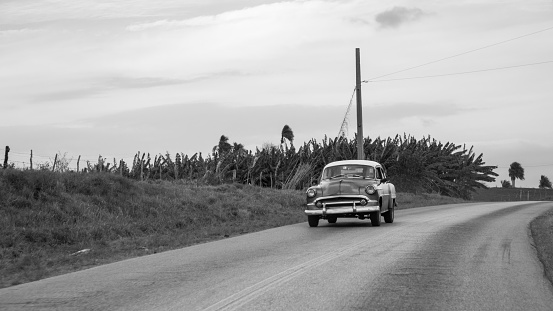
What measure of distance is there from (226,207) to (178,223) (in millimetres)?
4944

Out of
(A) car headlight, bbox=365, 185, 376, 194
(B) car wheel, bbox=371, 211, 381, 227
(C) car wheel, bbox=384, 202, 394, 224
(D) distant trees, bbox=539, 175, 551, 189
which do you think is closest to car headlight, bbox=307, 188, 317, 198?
(A) car headlight, bbox=365, 185, 376, 194

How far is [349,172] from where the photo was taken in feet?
71.6

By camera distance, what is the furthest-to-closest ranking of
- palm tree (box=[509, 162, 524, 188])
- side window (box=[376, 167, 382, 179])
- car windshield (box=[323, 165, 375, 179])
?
palm tree (box=[509, 162, 524, 188]) < side window (box=[376, 167, 382, 179]) < car windshield (box=[323, 165, 375, 179])

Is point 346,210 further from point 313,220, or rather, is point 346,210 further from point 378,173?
point 378,173

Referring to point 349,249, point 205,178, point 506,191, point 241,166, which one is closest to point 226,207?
point 205,178

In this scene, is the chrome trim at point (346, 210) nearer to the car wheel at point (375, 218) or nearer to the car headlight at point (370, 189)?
the car wheel at point (375, 218)

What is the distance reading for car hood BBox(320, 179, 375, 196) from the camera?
806 inches

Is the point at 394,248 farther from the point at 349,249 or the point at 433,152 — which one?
the point at 433,152

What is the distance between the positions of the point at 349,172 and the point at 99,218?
23.6 feet

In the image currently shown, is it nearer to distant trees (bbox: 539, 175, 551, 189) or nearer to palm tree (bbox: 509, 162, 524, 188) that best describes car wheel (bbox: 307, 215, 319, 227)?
distant trees (bbox: 539, 175, 551, 189)

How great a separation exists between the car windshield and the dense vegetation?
1015cm

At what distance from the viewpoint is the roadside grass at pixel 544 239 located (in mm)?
12148

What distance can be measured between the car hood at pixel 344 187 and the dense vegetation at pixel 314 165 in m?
10.8

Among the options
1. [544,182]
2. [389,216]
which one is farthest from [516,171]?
[389,216]
